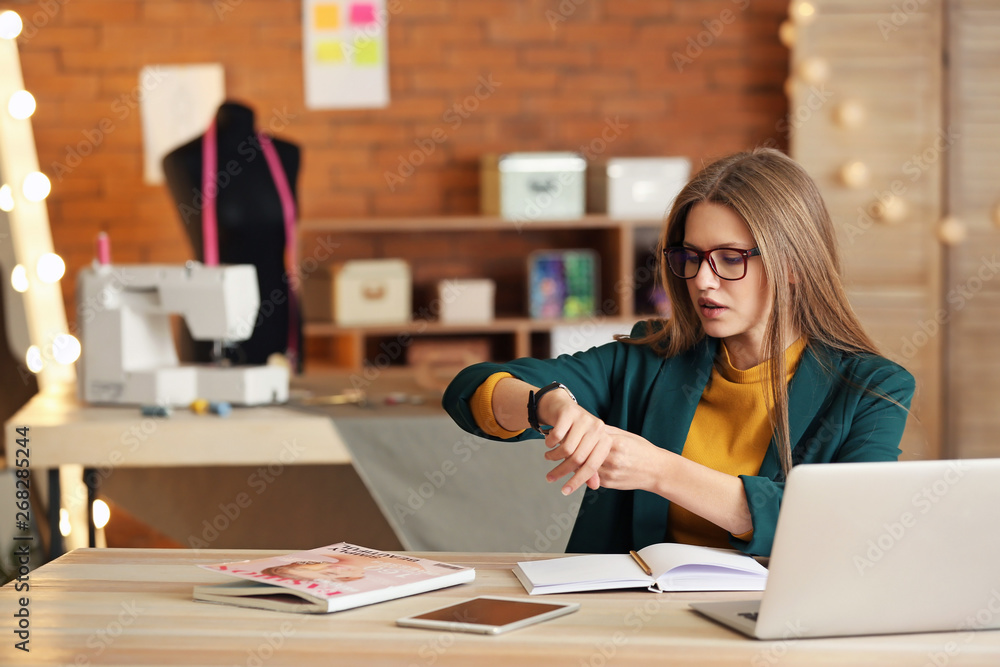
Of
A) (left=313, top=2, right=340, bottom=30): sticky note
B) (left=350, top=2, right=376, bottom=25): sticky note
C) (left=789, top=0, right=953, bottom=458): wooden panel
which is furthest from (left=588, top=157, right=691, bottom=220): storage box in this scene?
(left=313, top=2, right=340, bottom=30): sticky note

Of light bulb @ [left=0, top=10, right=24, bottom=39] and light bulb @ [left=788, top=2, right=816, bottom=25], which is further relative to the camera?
light bulb @ [left=788, top=2, right=816, bottom=25]

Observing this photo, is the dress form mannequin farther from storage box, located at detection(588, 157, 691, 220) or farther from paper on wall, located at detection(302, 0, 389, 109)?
storage box, located at detection(588, 157, 691, 220)

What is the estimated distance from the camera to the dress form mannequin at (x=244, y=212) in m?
3.27

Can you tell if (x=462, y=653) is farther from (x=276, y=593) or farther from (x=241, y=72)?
(x=241, y=72)

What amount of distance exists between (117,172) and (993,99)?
3606 mm

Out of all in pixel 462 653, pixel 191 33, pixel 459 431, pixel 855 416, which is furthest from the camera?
pixel 191 33

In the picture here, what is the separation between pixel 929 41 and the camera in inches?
160

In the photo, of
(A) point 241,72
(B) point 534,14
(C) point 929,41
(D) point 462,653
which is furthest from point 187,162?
(C) point 929,41

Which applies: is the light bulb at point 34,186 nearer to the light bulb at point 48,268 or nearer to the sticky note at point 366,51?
the light bulb at point 48,268

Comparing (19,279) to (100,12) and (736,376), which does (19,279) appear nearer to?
(100,12)

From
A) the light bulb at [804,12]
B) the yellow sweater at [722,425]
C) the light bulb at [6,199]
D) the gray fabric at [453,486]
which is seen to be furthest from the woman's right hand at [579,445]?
the light bulb at [804,12]

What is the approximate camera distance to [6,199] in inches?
128

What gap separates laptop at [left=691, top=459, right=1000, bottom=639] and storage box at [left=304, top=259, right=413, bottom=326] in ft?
10.3

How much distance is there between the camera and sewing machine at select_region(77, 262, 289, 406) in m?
2.54
